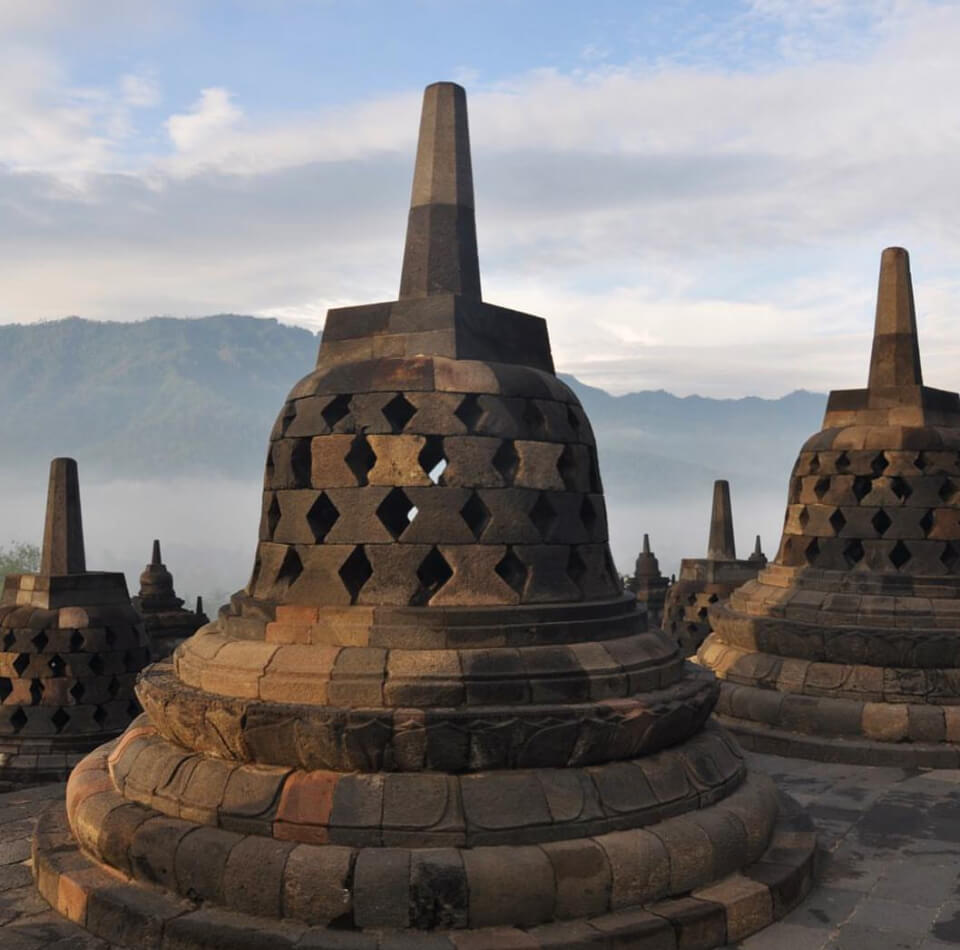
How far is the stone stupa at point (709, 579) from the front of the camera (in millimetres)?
20172

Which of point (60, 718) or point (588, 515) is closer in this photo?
point (588, 515)

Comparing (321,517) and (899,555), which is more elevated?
(321,517)

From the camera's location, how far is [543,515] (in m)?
5.91

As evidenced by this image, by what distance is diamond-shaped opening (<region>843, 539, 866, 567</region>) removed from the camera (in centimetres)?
984

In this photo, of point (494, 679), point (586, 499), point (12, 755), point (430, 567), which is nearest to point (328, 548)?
point (430, 567)

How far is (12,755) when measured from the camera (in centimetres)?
1418

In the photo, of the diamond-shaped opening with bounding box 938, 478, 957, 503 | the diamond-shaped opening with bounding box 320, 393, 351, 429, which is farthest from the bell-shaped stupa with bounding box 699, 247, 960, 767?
the diamond-shaped opening with bounding box 320, 393, 351, 429

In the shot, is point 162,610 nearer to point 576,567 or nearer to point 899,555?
point 899,555

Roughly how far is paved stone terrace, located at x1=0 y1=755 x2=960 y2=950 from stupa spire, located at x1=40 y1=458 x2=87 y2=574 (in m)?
7.58

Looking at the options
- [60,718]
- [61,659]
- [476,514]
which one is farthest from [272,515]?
[60,718]

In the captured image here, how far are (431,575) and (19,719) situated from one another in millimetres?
11283

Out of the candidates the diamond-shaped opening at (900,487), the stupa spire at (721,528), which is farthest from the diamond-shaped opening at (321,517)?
the stupa spire at (721,528)

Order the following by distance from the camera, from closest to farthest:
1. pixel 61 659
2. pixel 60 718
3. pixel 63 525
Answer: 1. pixel 60 718
2. pixel 61 659
3. pixel 63 525

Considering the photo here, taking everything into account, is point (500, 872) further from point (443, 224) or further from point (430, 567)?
point (443, 224)
